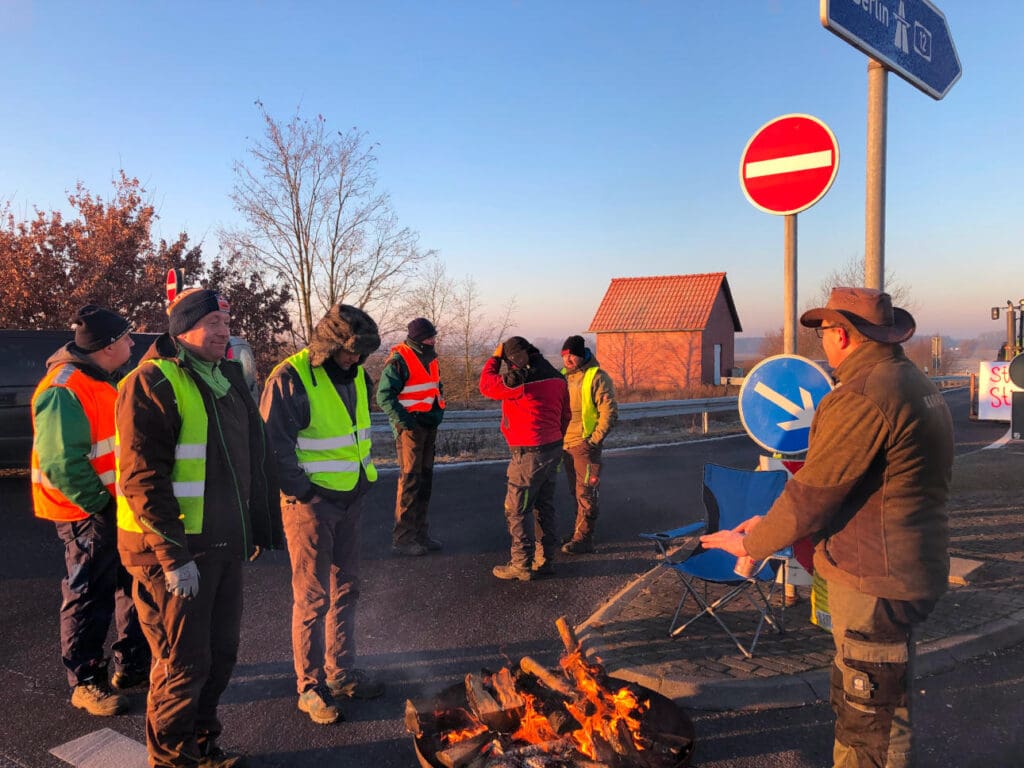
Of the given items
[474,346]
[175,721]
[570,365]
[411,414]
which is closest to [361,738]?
[175,721]

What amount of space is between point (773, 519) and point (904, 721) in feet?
2.67

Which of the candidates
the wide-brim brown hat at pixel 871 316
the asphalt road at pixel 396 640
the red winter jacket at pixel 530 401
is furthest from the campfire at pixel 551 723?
the red winter jacket at pixel 530 401

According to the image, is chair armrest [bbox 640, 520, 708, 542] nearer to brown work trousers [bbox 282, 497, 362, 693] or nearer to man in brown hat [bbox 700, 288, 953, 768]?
brown work trousers [bbox 282, 497, 362, 693]

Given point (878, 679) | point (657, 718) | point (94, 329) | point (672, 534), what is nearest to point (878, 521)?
point (878, 679)

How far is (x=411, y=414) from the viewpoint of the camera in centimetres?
660

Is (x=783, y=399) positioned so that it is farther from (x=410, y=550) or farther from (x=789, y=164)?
(x=410, y=550)

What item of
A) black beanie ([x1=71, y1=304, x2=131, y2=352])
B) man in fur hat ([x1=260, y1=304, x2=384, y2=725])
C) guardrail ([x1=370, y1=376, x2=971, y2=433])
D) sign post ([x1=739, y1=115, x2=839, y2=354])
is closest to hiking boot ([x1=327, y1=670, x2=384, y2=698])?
man in fur hat ([x1=260, y1=304, x2=384, y2=725])

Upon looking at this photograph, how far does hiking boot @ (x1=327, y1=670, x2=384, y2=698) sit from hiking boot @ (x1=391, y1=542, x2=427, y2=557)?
103 inches

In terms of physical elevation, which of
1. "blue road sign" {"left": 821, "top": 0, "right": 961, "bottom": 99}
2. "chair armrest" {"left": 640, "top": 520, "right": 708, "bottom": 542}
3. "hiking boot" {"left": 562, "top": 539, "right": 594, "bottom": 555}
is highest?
"blue road sign" {"left": 821, "top": 0, "right": 961, "bottom": 99}

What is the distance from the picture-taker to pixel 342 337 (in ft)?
12.7

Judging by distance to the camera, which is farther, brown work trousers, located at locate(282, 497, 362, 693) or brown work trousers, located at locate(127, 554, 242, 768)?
brown work trousers, located at locate(282, 497, 362, 693)

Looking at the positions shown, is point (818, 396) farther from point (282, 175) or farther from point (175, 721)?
point (282, 175)

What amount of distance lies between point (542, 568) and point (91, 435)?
350cm

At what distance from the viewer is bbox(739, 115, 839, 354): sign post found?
14.6 ft
